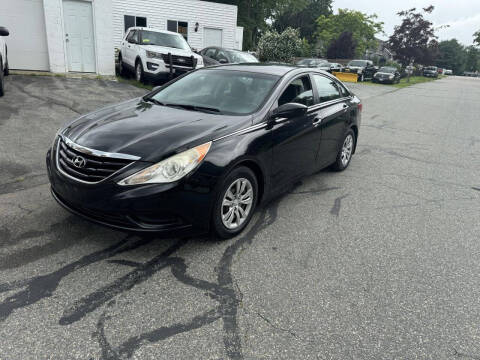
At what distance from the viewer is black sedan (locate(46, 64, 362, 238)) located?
9.98 ft

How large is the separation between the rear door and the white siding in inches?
713

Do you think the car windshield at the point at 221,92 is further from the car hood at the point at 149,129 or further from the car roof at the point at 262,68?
the car hood at the point at 149,129

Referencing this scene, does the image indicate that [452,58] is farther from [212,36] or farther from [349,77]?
[212,36]

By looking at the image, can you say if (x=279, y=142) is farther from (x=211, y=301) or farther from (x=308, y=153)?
(x=211, y=301)

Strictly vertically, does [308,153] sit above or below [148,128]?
below

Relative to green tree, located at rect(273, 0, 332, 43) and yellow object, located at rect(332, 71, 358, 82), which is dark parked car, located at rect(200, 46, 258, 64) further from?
green tree, located at rect(273, 0, 332, 43)

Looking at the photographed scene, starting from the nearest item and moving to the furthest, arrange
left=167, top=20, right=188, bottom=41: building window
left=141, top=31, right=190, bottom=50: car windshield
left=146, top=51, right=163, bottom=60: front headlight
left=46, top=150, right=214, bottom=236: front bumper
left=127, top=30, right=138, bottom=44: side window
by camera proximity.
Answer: left=46, top=150, right=214, bottom=236: front bumper → left=146, top=51, right=163, bottom=60: front headlight → left=141, top=31, right=190, bottom=50: car windshield → left=127, top=30, right=138, bottom=44: side window → left=167, top=20, right=188, bottom=41: building window

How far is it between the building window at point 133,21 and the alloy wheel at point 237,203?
20.1 metres

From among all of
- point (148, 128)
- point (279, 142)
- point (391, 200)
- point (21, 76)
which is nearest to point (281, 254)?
point (279, 142)

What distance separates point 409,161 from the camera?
7.09 m

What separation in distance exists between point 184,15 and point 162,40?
10081 mm

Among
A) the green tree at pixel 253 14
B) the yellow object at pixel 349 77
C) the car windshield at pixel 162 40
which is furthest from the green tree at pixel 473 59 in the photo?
the car windshield at pixel 162 40

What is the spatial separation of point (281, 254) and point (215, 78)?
2329 millimetres

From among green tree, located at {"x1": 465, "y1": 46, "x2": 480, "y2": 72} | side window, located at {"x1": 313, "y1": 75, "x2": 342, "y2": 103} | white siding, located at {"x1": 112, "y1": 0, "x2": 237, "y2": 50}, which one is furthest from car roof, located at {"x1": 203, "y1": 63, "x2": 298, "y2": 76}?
green tree, located at {"x1": 465, "y1": 46, "x2": 480, "y2": 72}
